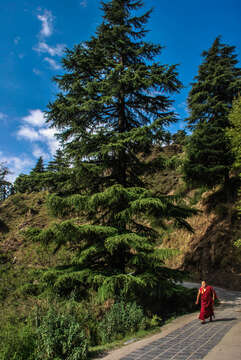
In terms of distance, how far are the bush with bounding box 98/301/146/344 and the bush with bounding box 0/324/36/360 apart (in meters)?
2.10

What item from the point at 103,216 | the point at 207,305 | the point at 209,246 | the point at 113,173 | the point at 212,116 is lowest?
the point at 207,305

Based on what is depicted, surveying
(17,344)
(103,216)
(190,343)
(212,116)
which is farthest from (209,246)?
(17,344)

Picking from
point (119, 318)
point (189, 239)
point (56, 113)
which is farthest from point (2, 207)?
point (119, 318)

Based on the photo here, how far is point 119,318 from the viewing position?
6.39 m

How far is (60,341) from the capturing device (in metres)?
4.63

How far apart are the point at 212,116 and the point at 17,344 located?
62.8ft

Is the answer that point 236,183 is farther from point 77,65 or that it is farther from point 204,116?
point 77,65

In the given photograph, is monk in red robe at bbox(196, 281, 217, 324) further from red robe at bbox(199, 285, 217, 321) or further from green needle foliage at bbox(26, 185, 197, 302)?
green needle foliage at bbox(26, 185, 197, 302)

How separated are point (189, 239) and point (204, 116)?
1106 cm

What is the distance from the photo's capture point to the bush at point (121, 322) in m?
6.14

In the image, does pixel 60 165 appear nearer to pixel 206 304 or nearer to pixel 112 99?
pixel 112 99

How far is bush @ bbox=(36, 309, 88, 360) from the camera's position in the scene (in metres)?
4.50

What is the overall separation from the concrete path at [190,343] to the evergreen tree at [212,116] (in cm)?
1130

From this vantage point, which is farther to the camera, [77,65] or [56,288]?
[77,65]
